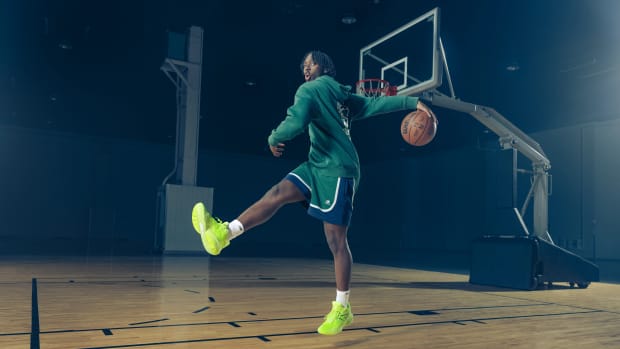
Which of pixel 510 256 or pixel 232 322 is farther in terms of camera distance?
pixel 510 256

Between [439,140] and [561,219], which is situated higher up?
[439,140]

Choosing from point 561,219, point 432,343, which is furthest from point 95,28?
point 561,219

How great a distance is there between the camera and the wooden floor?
8.24 ft

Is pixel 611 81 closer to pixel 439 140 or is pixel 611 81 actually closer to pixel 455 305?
pixel 439 140

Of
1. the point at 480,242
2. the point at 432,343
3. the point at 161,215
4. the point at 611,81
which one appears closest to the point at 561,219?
the point at 611,81

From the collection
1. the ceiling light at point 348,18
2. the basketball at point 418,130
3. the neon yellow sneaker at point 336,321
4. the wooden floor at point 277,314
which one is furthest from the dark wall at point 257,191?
the neon yellow sneaker at point 336,321

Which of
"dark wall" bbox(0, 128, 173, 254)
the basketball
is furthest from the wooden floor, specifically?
"dark wall" bbox(0, 128, 173, 254)

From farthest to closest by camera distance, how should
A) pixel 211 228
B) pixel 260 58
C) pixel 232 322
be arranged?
1. pixel 260 58
2. pixel 232 322
3. pixel 211 228

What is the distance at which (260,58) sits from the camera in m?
10.3

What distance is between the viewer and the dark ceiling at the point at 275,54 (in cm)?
791

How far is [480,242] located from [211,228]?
4.35 metres

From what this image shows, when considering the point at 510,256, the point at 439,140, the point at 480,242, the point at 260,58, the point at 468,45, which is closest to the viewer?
the point at 510,256

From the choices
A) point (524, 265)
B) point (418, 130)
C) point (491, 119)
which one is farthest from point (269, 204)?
point (491, 119)

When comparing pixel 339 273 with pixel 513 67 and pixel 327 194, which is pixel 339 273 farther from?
pixel 513 67
